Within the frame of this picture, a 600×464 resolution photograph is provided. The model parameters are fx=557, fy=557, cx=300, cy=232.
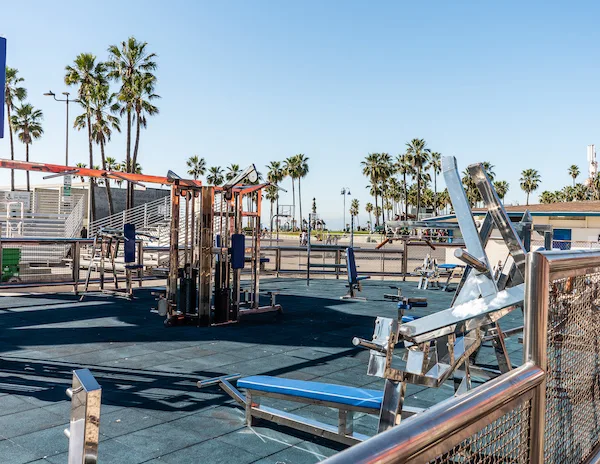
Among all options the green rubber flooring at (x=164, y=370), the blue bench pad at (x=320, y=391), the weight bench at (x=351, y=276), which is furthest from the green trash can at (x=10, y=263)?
the blue bench pad at (x=320, y=391)

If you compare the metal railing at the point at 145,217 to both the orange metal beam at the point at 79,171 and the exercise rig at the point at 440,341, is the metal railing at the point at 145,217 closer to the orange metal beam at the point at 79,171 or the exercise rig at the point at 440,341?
the orange metal beam at the point at 79,171

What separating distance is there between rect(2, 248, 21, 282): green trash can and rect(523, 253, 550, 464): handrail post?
12.9 m

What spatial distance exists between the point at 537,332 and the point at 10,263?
43.2ft

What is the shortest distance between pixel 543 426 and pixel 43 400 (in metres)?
4.54

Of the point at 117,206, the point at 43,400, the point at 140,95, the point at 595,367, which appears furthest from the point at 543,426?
the point at 117,206

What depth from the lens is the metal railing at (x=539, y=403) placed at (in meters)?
1.30

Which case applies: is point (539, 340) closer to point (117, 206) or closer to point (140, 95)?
point (140, 95)

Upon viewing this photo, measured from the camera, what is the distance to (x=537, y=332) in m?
2.09

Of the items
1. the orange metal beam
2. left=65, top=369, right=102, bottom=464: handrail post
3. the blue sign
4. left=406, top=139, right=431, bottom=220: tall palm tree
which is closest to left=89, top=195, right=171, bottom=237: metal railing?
the orange metal beam

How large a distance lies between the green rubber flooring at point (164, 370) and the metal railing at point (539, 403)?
1.89m

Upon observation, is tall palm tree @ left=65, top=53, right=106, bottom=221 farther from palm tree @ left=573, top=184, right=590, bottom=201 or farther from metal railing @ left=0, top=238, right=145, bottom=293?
palm tree @ left=573, top=184, right=590, bottom=201

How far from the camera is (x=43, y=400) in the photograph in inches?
202

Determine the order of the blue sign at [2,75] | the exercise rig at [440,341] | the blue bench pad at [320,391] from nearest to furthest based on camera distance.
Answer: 1. the exercise rig at [440,341]
2. the blue bench pad at [320,391]
3. the blue sign at [2,75]

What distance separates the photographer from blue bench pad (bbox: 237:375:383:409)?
4.08 metres
